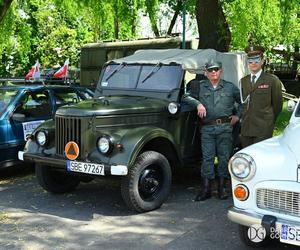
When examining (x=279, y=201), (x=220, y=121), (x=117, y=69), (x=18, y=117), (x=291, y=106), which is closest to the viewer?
(x=279, y=201)

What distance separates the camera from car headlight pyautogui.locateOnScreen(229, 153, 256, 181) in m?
4.49

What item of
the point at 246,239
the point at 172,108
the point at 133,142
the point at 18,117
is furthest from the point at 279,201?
the point at 18,117

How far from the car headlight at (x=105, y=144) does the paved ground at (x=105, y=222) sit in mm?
829

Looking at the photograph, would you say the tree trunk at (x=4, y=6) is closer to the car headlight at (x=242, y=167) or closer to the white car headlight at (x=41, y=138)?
the white car headlight at (x=41, y=138)

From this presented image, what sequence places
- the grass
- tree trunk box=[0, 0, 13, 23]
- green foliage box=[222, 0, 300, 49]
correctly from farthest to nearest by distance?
tree trunk box=[0, 0, 13, 23] → the grass → green foliage box=[222, 0, 300, 49]

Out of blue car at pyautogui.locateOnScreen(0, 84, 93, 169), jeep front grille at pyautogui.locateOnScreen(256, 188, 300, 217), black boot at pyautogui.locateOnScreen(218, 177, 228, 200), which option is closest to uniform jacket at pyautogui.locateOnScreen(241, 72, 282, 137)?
black boot at pyautogui.locateOnScreen(218, 177, 228, 200)

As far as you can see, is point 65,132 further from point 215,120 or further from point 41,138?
point 215,120

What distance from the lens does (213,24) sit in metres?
11.1

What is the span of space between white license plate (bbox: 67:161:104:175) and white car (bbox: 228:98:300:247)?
1.88 metres

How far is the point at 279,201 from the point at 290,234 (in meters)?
0.30

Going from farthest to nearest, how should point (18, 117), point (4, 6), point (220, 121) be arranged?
point (4, 6) → point (18, 117) → point (220, 121)

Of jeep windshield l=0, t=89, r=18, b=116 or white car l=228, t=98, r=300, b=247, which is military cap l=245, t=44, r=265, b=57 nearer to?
white car l=228, t=98, r=300, b=247

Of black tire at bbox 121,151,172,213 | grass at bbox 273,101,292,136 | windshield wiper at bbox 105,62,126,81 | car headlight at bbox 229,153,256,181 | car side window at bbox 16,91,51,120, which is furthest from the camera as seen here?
grass at bbox 273,101,292,136

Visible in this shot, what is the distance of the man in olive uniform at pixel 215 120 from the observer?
6.52m
